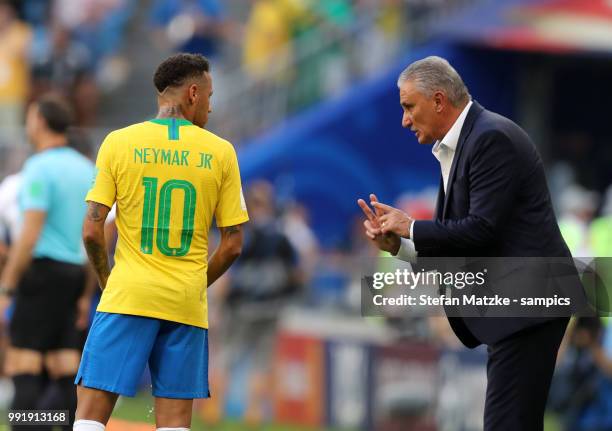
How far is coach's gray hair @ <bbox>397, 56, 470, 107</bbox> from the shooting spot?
6.95 metres

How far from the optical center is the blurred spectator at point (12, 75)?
777 inches

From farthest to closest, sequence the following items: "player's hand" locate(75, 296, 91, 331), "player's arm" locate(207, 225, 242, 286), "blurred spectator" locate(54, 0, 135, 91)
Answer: "blurred spectator" locate(54, 0, 135, 91) < "player's hand" locate(75, 296, 91, 331) < "player's arm" locate(207, 225, 242, 286)

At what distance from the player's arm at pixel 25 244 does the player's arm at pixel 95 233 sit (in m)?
2.05

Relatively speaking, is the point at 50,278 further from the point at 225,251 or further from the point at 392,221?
the point at 392,221

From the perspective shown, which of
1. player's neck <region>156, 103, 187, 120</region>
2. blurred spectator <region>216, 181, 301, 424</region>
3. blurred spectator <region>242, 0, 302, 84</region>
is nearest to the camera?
player's neck <region>156, 103, 187, 120</region>

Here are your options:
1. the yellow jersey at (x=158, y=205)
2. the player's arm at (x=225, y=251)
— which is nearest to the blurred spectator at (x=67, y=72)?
the player's arm at (x=225, y=251)

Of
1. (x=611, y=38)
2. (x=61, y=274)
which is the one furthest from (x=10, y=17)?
(x=61, y=274)

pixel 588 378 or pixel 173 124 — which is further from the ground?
pixel 173 124

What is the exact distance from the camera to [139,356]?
275 inches

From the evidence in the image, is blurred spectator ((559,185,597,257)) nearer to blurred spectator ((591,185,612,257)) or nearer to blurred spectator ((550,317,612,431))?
blurred spectator ((591,185,612,257))

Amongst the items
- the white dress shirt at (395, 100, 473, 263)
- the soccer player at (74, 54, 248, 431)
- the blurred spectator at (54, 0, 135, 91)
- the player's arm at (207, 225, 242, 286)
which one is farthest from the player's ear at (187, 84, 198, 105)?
the blurred spectator at (54, 0, 135, 91)

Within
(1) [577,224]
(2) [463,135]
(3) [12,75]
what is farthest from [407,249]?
(3) [12,75]

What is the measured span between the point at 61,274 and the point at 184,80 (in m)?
2.89

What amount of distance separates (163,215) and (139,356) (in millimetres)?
713
